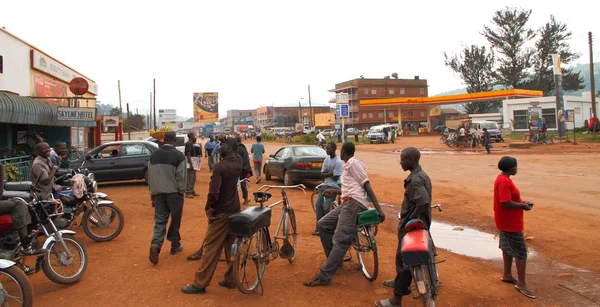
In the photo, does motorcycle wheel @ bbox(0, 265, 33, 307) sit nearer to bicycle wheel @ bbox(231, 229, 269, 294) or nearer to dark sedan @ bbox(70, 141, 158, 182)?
bicycle wheel @ bbox(231, 229, 269, 294)

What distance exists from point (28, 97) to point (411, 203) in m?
15.0

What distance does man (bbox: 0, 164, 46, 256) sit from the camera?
488 centimetres

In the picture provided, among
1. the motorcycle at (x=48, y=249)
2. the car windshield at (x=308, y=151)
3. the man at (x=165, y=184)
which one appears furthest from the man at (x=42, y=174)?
the car windshield at (x=308, y=151)

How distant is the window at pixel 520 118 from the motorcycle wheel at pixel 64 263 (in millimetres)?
45565

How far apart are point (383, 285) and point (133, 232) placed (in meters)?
4.85

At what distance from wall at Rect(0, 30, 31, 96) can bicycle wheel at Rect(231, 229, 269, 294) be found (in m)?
13.8

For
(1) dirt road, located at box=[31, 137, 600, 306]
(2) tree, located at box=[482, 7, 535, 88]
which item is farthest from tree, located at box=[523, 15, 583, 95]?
(1) dirt road, located at box=[31, 137, 600, 306]

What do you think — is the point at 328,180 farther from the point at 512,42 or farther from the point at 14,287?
the point at 512,42

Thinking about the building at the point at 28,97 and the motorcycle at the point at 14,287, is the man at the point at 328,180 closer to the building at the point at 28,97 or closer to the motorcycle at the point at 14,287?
the motorcycle at the point at 14,287

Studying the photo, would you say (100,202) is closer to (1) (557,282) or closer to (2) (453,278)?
(2) (453,278)

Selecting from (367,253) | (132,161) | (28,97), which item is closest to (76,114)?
(132,161)

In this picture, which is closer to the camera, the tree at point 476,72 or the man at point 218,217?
the man at point 218,217

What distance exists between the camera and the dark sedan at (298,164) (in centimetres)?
1358

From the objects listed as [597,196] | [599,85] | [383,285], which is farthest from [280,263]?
[599,85]
